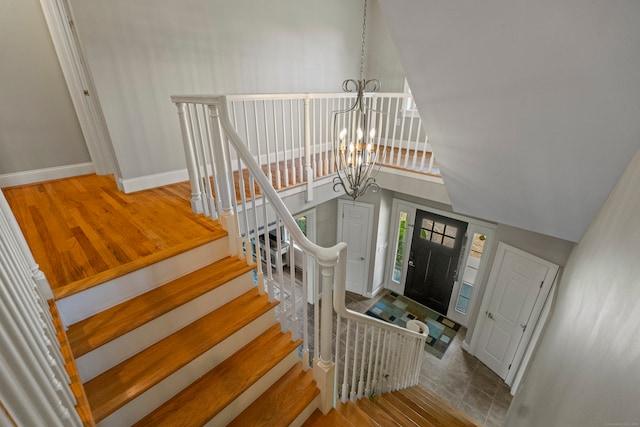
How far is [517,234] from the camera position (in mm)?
3617

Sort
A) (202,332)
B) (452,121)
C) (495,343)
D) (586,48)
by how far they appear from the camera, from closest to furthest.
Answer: (586,48)
(202,332)
(452,121)
(495,343)

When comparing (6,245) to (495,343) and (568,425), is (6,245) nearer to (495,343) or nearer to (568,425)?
(568,425)

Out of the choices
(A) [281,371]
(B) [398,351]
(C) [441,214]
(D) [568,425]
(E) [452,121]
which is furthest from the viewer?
(C) [441,214]

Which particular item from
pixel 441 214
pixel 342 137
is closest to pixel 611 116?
pixel 342 137

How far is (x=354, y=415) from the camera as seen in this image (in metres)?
1.90

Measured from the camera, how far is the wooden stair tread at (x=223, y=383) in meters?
1.44

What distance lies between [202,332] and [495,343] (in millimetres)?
4189

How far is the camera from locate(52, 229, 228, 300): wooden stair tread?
4.88 ft

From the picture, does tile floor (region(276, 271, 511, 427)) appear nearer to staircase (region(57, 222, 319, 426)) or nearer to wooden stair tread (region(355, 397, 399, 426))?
wooden stair tread (region(355, 397, 399, 426))

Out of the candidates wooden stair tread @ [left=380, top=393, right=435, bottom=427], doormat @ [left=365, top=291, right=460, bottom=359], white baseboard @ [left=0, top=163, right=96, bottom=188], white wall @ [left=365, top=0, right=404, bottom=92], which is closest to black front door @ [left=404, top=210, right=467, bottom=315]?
doormat @ [left=365, top=291, right=460, bottom=359]

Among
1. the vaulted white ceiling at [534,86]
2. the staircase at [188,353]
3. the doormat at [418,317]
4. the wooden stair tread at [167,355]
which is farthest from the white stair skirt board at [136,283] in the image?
the doormat at [418,317]

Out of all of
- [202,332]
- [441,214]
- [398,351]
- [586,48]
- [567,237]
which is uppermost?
[586,48]

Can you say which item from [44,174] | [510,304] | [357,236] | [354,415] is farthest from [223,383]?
[357,236]

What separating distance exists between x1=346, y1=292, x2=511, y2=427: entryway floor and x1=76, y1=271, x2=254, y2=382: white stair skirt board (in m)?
3.46
